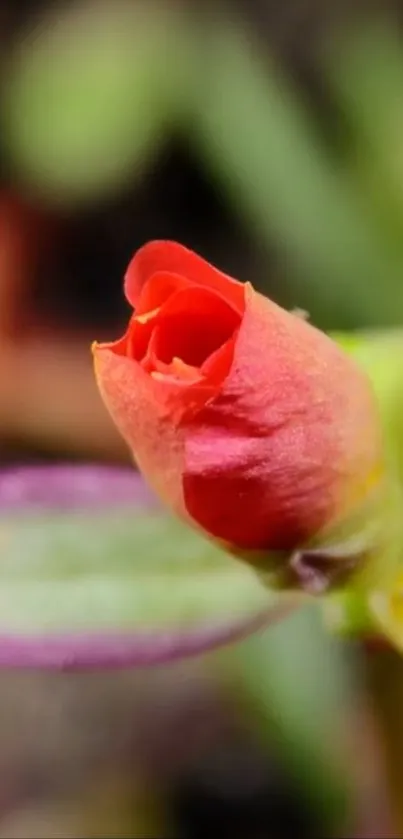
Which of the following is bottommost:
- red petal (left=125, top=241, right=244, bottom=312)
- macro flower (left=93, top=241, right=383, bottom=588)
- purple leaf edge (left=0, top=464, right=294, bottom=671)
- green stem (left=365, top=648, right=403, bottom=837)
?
green stem (left=365, top=648, right=403, bottom=837)

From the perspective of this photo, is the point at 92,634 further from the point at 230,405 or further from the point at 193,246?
the point at 193,246

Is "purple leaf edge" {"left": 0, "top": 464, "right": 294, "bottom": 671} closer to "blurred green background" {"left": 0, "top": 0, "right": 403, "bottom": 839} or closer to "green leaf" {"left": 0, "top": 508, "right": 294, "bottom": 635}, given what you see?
"green leaf" {"left": 0, "top": 508, "right": 294, "bottom": 635}

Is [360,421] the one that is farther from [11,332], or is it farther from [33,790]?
[11,332]

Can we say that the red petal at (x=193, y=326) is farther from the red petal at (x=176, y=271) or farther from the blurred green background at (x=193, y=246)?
the blurred green background at (x=193, y=246)

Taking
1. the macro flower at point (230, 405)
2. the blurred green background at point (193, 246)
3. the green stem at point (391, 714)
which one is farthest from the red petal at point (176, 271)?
the blurred green background at point (193, 246)

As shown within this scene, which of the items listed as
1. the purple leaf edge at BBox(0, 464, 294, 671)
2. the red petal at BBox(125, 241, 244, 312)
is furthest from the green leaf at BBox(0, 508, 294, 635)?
the red petal at BBox(125, 241, 244, 312)

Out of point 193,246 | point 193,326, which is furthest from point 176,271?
point 193,246

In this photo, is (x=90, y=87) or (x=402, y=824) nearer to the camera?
(x=402, y=824)

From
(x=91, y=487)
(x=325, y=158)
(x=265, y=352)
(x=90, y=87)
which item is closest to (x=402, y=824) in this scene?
(x=91, y=487)
